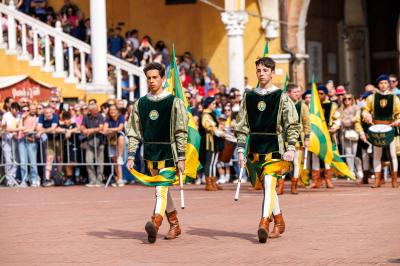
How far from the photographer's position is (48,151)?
23.5 meters

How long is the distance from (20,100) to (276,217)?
12.3 meters

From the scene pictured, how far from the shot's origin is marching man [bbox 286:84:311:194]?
20219 mm

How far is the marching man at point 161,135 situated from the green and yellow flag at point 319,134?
8004mm

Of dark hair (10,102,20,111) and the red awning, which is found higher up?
the red awning

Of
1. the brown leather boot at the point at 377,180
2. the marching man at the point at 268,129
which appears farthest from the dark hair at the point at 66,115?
the marching man at the point at 268,129

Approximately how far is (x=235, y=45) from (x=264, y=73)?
16593mm

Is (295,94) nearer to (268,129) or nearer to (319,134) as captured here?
(319,134)

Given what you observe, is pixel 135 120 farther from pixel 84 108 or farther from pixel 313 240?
pixel 84 108

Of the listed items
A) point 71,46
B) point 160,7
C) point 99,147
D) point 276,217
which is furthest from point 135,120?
point 160,7

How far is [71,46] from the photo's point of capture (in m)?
26.7

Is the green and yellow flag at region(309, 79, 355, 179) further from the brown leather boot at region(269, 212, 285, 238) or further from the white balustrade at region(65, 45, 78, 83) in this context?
A: the brown leather boot at region(269, 212, 285, 238)

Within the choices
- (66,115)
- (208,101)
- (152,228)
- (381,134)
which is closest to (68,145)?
(66,115)

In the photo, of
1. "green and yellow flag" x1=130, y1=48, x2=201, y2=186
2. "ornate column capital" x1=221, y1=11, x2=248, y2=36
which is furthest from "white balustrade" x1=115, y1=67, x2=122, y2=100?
"green and yellow flag" x1=130, y1=48, x2=201, y2=186

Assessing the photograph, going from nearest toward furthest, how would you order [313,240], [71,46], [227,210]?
[313,240], [227,210], [71,46]
